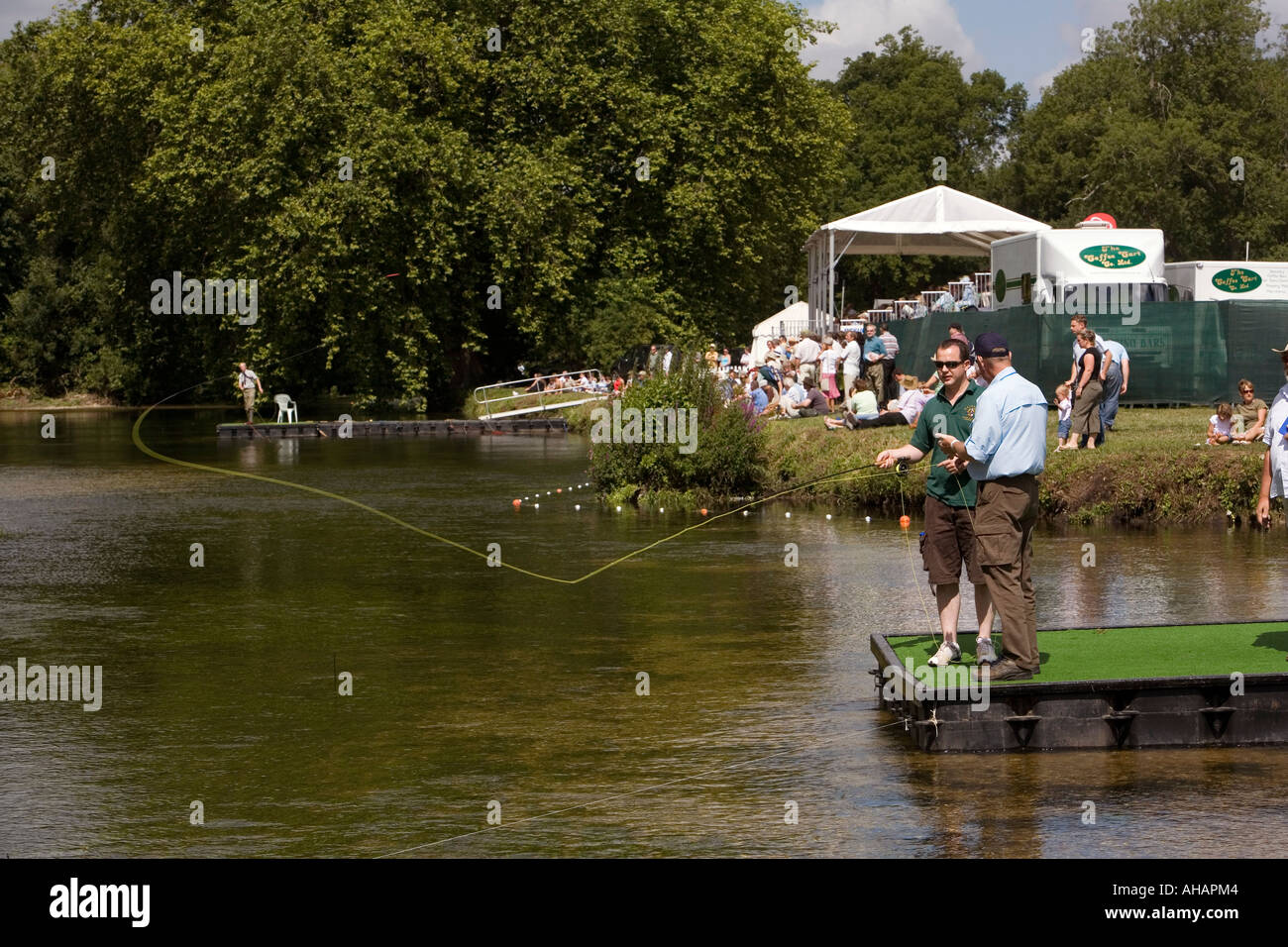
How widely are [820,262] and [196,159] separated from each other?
20.5 metres

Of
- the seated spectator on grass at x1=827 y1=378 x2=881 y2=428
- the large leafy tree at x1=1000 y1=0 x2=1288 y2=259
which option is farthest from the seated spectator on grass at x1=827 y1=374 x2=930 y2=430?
the large leafy tree at x1=1000 y1=0 x2=1288 y2=259

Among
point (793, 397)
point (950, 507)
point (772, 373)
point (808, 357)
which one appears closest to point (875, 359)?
point (793, 397)

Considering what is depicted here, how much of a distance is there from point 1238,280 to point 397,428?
22178 millimetres

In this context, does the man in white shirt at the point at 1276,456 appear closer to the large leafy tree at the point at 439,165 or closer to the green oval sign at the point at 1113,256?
the green oval sign at the point at 1113,256

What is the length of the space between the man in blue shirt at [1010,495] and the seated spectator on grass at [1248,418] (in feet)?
40.9

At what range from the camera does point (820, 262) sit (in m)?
43.2

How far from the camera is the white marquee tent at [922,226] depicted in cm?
3738

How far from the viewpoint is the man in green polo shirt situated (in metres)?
10.3

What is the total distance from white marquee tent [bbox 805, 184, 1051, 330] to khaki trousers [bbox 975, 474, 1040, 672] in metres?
27.0

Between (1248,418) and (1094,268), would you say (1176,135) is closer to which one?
(1094,268)

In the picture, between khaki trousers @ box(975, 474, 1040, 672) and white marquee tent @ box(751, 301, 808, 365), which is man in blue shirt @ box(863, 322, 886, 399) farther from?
white marquee tent @ box(751, 301, 808, 365)

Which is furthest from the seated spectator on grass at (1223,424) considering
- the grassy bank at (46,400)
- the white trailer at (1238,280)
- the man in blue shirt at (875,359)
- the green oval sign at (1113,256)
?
the grassy bank at (46,400)
